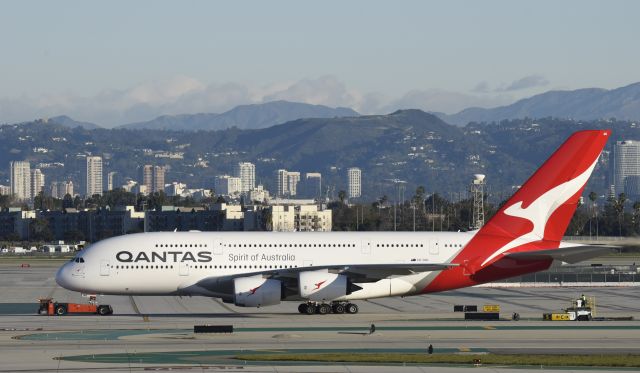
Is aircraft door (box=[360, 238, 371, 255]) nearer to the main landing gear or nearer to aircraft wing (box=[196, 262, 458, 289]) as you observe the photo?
aircraft wing (box=[196, 262, 458, 289])

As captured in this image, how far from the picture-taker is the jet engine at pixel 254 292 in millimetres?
57906

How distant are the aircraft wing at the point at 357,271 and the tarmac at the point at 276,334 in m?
1.82

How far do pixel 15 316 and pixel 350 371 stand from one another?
2679cm

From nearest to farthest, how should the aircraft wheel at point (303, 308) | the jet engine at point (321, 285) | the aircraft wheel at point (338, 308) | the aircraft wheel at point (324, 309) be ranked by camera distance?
the jet engine at point (321, 285)
the aircraft wheel at point (324, 309)
the aircraft wheel at point (338, 308)
the aircraft wheel at point (303, 308)

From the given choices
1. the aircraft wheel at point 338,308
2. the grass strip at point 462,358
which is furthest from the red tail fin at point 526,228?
the grass strip at point 462,358

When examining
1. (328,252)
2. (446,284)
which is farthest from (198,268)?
(446,284)

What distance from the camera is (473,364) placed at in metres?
39.8

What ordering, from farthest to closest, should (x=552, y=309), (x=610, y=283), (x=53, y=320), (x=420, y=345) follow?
(x=610, y=283)
(x=552, y=309)
(x=53, y=320)
(x=420, y=345)

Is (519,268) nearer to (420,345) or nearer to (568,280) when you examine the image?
(420,345)

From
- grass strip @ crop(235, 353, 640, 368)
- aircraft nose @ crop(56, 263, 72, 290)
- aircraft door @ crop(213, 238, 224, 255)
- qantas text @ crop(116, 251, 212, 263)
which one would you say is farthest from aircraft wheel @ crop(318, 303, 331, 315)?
grass strip @ crop(235, 353, 640, 368)

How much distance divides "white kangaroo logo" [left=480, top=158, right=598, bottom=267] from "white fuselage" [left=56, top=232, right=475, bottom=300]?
2.37 m

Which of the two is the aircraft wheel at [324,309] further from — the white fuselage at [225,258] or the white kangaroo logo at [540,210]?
the white kangaroo logo at [540,210]

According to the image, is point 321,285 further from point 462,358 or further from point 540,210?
point 462,358

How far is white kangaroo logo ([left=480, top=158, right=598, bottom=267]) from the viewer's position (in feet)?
193
